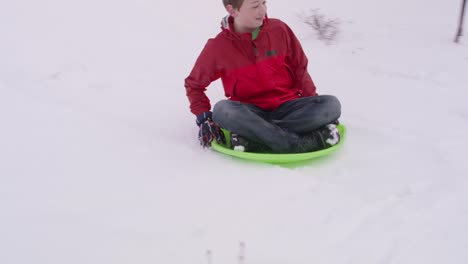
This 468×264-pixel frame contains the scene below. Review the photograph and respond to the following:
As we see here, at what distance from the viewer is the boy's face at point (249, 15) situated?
2259 millimetres

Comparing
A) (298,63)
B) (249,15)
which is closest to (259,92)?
(298,63)

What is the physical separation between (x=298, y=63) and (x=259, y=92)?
0.98 feet

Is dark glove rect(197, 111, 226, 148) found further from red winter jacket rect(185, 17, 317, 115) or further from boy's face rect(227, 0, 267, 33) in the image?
boy's face rect(227, 0, 267, 33)

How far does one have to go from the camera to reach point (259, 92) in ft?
7.97

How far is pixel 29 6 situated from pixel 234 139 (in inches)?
122

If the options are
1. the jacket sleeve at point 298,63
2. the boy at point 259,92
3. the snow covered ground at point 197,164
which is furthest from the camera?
the jacket sleeve at point 298,63

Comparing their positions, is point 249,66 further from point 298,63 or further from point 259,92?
A: point 298,63

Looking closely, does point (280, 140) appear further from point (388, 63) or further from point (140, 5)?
point (140, 5)

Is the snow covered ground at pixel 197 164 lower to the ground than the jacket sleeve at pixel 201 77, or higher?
lower

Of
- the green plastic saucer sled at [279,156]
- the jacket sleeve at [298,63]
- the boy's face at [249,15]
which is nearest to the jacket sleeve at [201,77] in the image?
the boy's face at [249,15]

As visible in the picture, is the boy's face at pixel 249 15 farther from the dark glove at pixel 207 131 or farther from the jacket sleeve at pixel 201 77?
the dark glove at pixel 207 131

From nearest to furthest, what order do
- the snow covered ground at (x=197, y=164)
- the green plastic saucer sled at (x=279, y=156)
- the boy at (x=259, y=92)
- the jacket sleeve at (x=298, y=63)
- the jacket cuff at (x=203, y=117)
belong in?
the snow covered ground at (x=197, y=164)
the green plastic saucer sled at (x=279, y=156)
the boy at (x=259, y=92)
the jacket cuff at (x=203, y=117)
the jacket sleeve at (x=298, y=63)

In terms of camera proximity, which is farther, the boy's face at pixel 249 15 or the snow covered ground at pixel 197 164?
the boy's face at pixel 249 15

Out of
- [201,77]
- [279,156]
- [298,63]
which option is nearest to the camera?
[279,156]
